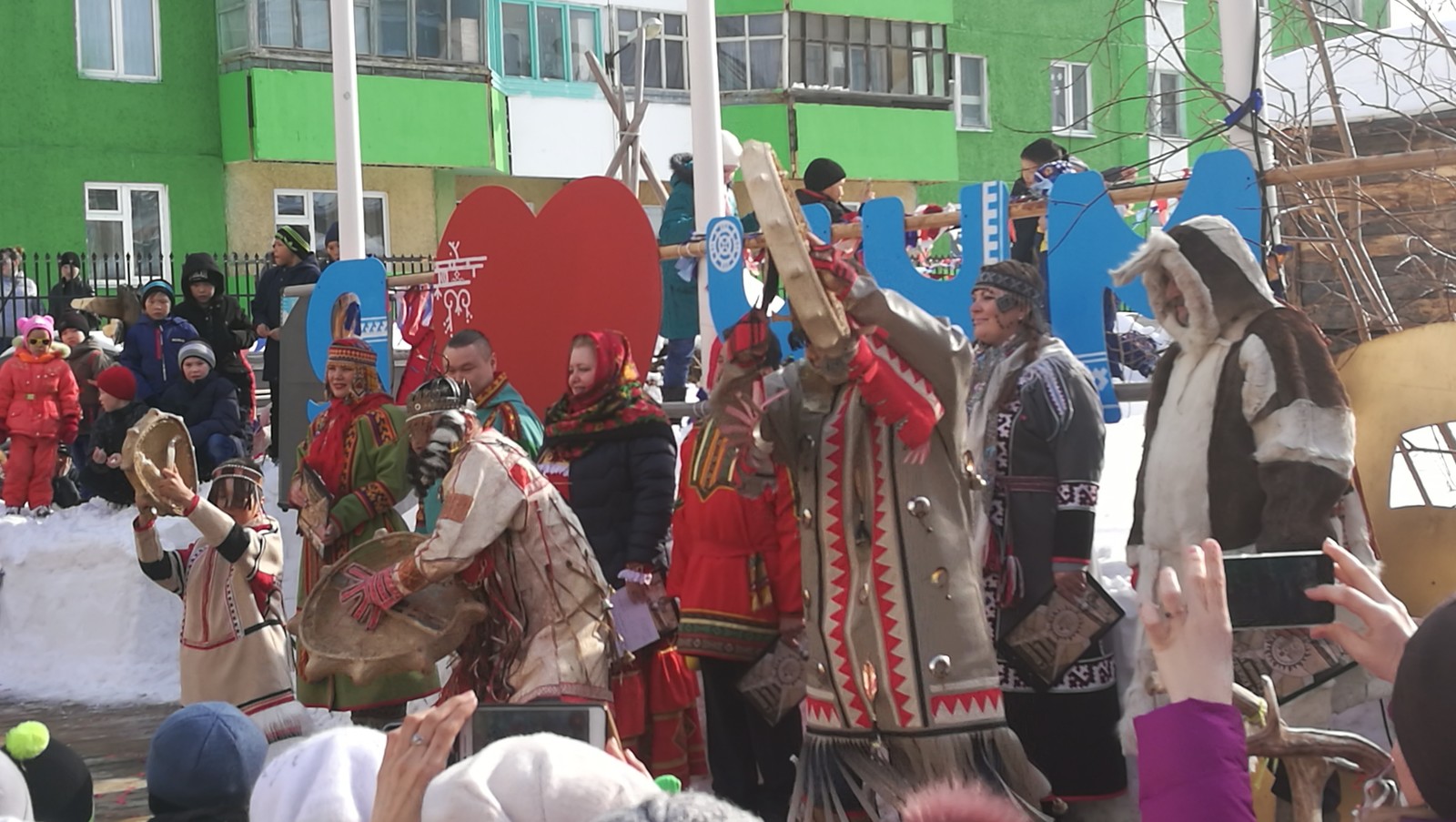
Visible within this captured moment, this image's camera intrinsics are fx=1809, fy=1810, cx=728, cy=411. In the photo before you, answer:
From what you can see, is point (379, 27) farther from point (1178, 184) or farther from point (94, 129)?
point (1178, 184)

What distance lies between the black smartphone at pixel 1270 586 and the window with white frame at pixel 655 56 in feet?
84.4

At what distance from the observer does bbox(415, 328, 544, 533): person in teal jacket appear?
693cm

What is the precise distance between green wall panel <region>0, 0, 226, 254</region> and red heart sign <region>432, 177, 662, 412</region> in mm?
16224

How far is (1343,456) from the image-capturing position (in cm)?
428

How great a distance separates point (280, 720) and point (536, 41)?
21323 millimetres

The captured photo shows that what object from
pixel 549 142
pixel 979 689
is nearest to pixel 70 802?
pixel 979 689

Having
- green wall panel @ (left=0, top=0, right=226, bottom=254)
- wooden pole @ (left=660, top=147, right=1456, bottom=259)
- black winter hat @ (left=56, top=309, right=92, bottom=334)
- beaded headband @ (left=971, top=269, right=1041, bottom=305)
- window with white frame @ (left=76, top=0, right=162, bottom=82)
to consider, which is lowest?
beaded headband @ (left=971, top=269, right=1041, bottom=305)

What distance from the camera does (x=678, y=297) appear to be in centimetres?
905

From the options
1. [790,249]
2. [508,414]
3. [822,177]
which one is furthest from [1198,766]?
[822,177]

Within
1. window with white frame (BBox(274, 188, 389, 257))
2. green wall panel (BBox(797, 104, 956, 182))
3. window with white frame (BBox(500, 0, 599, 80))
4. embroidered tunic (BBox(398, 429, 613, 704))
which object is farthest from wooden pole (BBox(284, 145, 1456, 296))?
green wall panel (BBox(797, 104, 956, 182))

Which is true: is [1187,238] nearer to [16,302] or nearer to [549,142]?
[16,302]

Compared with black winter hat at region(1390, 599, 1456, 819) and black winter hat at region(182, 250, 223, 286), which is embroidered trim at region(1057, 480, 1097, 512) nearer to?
black winter hat at region(1390, 599, 1456, 819)

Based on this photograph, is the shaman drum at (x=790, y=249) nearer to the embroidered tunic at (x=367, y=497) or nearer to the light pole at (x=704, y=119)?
the embroidered tunic at (x=367, y=497)

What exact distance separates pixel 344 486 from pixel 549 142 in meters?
20.3
